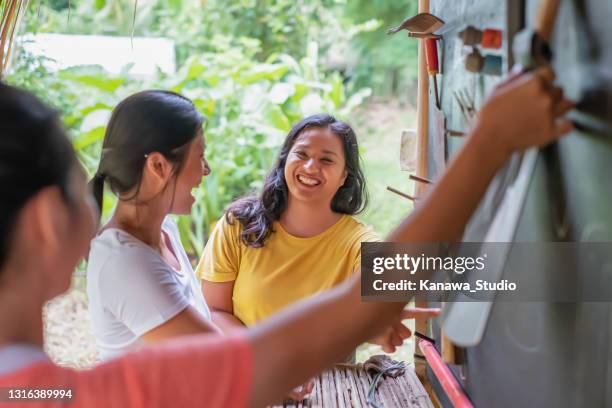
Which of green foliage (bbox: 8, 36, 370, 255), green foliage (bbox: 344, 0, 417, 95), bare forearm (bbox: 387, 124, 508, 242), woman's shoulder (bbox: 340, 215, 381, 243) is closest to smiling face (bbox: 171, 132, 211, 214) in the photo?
bare forearm (bbox: 387, 124, 508, 242)

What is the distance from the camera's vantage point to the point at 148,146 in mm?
1138

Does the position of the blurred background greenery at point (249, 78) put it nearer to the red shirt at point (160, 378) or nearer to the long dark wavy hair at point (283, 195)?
the long dark wavy hair at point (283, 195)

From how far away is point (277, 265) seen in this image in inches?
73.0

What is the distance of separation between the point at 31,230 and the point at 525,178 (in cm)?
57

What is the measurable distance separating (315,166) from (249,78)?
9.02ft

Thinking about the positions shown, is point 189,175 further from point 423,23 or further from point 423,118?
point 423,118

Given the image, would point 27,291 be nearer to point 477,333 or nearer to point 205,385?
point 205,385

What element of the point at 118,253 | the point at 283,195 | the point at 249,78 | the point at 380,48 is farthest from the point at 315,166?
the point at 380,48

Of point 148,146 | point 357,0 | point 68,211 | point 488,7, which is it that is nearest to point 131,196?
point 148,146

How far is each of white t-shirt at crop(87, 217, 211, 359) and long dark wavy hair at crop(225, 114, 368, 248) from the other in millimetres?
779

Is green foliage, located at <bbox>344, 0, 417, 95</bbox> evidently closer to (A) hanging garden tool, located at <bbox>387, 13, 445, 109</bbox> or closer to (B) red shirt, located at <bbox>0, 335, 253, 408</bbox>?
(A) hanging garden tool, located at <bbox>387, 13, 445, 109</bbox>

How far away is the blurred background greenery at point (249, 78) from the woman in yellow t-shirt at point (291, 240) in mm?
A: 2132

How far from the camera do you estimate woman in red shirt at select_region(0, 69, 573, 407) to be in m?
0.62

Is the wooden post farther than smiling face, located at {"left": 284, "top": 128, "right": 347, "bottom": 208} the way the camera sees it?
No
